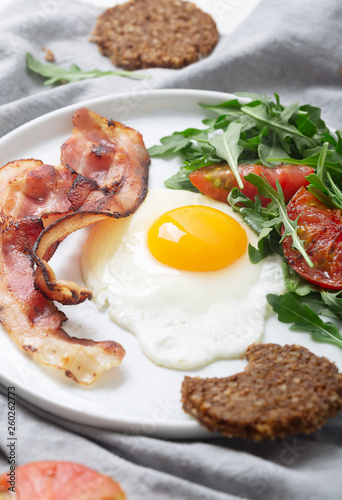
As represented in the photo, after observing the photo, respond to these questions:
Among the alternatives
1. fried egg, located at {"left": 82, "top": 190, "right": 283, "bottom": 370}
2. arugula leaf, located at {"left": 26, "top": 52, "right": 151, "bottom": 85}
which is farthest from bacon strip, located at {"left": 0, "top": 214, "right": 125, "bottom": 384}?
arugula leaf, located at {"left": 26, "top": 52, "right": 151, "bottom": 85}

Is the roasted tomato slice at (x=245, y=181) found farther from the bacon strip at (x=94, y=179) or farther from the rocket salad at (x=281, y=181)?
the bacon strip at (x=94, y=179)

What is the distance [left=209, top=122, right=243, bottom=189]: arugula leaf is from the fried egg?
0.33 m

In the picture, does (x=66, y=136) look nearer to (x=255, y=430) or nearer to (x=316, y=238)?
(x=316, y=238)

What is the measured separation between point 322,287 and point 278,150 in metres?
1.15

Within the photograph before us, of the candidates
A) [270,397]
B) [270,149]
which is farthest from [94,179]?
[270,397]

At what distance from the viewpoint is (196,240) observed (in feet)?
10.9

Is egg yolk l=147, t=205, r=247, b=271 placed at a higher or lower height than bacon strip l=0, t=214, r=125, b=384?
higher

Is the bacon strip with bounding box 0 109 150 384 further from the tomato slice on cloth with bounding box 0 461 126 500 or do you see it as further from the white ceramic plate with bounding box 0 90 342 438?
the tomato slice on cloth with bounding box 0 461 126 500

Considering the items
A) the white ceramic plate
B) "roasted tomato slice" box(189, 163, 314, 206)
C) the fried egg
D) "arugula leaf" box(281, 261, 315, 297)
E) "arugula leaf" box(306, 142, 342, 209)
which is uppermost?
"arugula leaf" box(306, 142, 342, 209)

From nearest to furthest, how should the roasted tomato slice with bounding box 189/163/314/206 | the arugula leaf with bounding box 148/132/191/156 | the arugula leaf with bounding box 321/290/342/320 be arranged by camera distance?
1. the arugula leaf with bounding box 321/290/342/320
2. the roasted tomato slice with bounding box 189/163/314/206
3. the arugula leaf with bounding box 148/132/191/156

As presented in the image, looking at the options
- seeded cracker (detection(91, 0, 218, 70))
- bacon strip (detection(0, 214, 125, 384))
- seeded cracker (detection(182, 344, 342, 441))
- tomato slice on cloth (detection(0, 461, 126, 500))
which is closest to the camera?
tomato slice on cloth (detection(0, 461, 126, 500))

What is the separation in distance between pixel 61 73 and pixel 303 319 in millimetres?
3217

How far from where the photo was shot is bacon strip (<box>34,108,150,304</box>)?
300 cm

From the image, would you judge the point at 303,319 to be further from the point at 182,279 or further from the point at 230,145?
the point at 230,145
